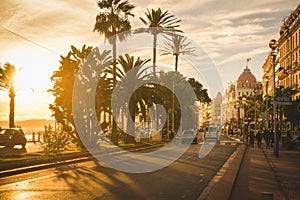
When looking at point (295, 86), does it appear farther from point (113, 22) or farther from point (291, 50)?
point (113, 22)

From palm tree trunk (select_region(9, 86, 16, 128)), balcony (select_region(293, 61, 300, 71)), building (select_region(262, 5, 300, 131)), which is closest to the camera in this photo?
palm tree trunk (select_region(9, 86, 16, 128))

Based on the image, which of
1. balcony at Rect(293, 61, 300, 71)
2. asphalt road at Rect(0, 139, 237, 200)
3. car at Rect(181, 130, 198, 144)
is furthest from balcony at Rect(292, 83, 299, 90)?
asphalt road at Rect(0, 139, 237, 200)

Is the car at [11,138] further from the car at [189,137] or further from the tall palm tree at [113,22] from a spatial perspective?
the car at [189,137]

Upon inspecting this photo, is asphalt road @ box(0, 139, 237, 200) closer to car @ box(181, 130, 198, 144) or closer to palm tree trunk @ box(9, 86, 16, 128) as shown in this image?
palm tree trunk @ box(9, 86, 16, 128)

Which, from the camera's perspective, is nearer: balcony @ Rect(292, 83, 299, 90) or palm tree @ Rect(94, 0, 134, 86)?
palm tree @ Rect(94, 0, 134, 86)

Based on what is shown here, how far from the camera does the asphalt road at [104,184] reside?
11.5 metres

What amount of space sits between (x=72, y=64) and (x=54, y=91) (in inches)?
95.7

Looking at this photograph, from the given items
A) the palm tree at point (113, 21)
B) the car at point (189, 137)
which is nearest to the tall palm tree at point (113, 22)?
the palm tree at point (113, 21)

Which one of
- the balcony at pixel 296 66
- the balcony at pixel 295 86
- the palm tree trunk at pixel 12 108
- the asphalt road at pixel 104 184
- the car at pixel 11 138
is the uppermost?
the balcony at pixel 296 66

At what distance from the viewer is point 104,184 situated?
1382 cm

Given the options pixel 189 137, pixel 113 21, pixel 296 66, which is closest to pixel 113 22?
pixel 113 21

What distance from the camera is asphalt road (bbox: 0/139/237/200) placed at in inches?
454

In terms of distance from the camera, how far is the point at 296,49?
69500 millimetres

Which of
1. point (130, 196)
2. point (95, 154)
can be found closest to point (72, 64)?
point (95, 154)
